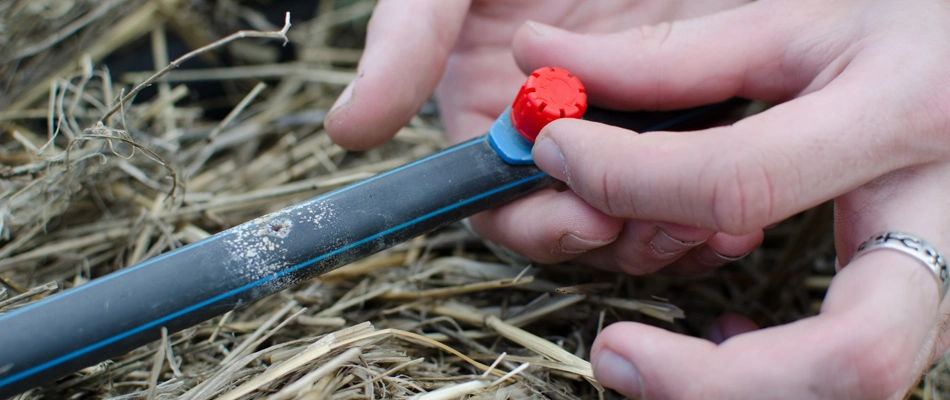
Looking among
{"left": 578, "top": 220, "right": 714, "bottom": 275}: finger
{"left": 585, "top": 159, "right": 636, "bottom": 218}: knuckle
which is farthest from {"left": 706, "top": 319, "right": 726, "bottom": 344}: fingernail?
{"left": 585, "top": 159, "right": 636, "bottom": 218}: knuckle

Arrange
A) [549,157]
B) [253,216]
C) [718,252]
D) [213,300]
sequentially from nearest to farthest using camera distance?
[213,300], [549,157], [718,252], [253,216]

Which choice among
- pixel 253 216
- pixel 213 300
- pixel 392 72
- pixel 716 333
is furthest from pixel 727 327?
pixel 253 216

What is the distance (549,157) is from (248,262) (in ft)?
1.83

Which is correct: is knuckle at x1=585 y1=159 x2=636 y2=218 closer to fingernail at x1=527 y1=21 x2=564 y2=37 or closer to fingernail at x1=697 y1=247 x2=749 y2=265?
fingernail at x1=697 y1=247 x2=749 y2=265

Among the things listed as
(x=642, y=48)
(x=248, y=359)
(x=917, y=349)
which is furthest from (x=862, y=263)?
(x=248, y=359)

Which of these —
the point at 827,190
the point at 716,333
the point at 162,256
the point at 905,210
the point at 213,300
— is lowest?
the point at 716,333

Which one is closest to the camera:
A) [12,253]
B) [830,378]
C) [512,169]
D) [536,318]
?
[830,378]

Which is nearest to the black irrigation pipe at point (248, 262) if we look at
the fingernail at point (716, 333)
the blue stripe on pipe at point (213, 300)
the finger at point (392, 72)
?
the blue stripe on pipe at point (213, 300)

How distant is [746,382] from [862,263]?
30cm

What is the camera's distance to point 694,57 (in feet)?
4.34

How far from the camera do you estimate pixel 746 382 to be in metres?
0.90

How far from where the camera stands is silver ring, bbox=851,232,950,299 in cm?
98

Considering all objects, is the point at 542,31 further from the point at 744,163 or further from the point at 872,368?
the point at 872,368

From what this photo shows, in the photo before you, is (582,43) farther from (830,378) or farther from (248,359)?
(248,359)
